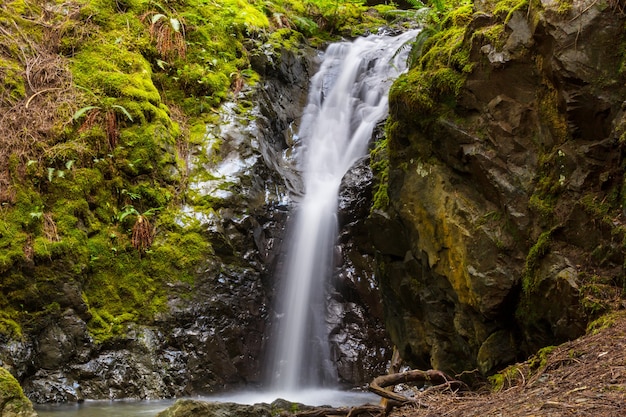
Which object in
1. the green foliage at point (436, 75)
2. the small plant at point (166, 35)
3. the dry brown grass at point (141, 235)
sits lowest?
the dry brown grass at point (141, 235)

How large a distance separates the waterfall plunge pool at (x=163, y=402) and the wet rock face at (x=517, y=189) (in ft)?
6.94

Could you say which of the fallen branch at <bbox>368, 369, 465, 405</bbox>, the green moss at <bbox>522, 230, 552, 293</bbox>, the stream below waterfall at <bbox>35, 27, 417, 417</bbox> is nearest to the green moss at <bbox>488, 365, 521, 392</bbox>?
the fallen branch at <bbox>368, 369, 465, 405</bbox>

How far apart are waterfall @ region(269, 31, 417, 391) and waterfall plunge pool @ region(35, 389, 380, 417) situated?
0.41 meters

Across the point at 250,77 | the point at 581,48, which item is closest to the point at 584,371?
the point at 581,48

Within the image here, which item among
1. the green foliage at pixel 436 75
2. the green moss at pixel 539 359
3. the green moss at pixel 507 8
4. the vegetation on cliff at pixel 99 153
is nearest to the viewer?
the green moss at pixel 539 359

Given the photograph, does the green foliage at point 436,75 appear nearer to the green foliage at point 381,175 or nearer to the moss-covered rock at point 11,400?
the green foliage at point 381,175

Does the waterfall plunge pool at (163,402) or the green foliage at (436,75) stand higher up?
the green foliage at (436,75)

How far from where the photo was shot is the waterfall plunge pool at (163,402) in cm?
586

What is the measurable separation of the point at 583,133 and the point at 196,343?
19.1 ft

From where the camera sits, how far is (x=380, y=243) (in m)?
6.20

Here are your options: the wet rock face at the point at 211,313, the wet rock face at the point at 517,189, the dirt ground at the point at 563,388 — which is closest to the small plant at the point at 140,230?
the wet rock face at the point at 211,313

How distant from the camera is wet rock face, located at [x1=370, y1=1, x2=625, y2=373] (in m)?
3.75

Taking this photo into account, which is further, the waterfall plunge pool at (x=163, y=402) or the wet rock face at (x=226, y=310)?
the wet rock face at (x=226, y=310)

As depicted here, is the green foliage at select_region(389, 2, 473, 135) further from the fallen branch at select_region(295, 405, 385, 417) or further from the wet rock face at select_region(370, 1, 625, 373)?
the fallen branch at select_region(295, 405, 385, 417)
